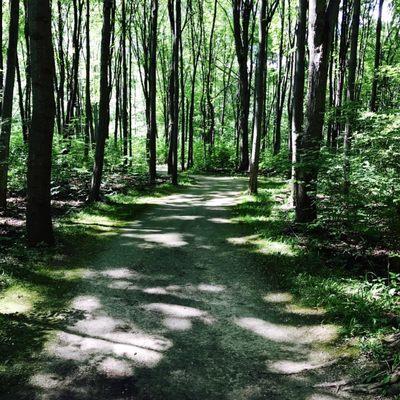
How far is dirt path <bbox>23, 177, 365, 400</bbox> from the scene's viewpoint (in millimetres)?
4141

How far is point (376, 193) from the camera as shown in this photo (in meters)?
6.12

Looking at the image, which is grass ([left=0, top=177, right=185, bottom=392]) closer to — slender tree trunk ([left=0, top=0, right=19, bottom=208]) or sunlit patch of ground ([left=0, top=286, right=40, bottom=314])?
sunlit patch of ground ([left=0, top=286, right=40, bottom=314])

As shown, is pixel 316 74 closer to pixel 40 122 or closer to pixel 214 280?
pixel 214 280

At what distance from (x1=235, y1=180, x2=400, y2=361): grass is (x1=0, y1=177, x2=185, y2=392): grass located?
138 inches

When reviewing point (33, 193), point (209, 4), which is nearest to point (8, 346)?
point (33, 193)

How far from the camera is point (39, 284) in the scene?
675 cm

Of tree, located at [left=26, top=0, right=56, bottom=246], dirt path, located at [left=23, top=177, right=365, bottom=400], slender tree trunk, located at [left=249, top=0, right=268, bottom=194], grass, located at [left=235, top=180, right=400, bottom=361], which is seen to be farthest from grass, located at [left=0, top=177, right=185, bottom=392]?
slender tree trunk, located at [left=249, top=0, right=268, bottom=194]

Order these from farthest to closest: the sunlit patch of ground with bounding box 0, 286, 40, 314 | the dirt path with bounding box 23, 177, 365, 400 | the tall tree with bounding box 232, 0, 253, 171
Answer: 1. the tall tree with bounding box 232, 0, 253, 171
2. the sunlit patch of ground with bounding box 0, 286, 40, 314
3. the dirt path with bounding box 23, 177, 365, 400

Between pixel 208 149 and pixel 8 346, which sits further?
pixel 208 149

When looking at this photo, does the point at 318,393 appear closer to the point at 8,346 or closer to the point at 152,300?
the point at 152,300

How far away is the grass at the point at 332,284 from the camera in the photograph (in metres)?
4.89

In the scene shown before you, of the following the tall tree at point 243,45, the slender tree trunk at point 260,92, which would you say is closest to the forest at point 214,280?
the slender tree trunk at point 260,92

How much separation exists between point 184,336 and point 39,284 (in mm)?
2887

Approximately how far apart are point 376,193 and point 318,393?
10.6 feet
